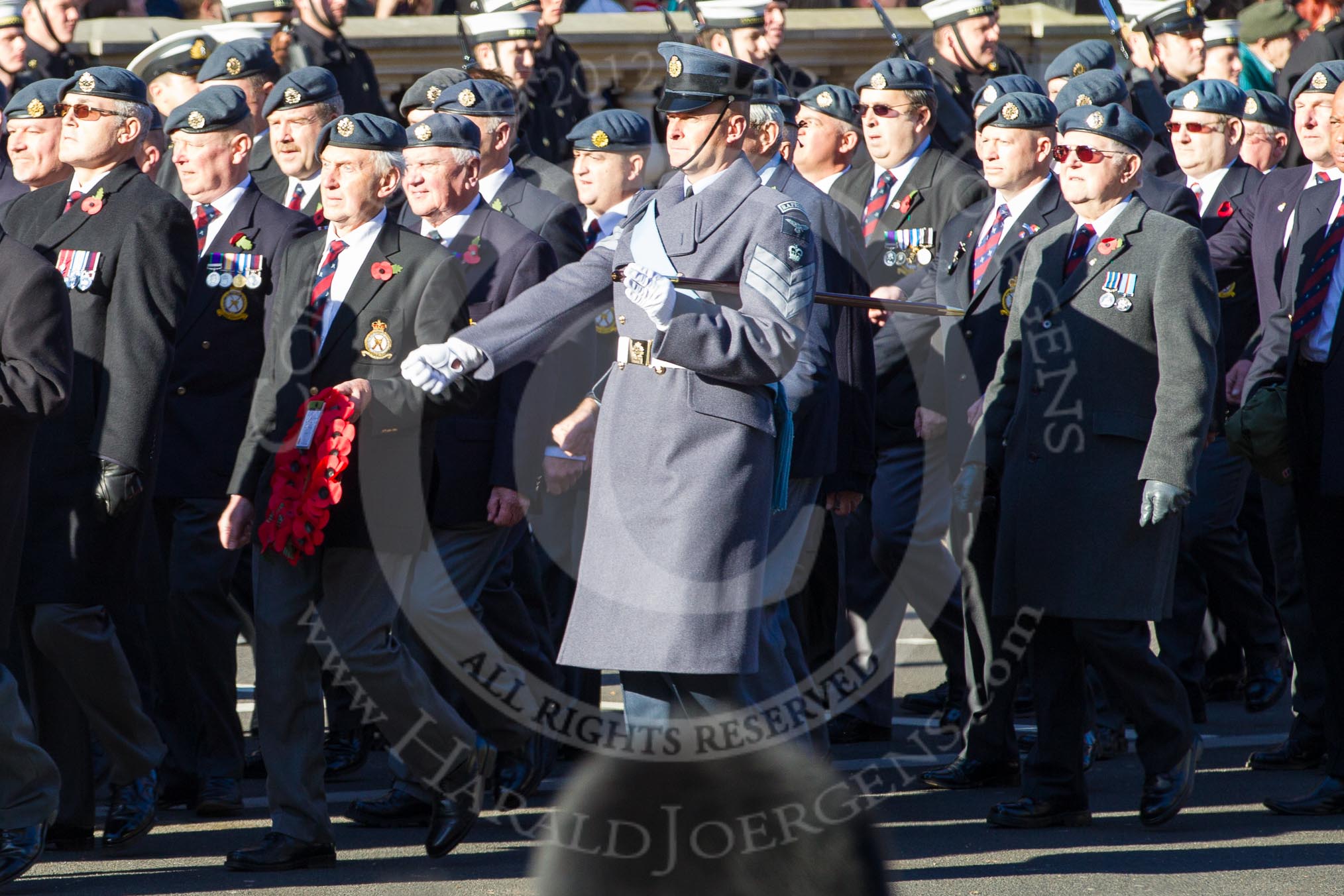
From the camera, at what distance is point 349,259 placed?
555cm

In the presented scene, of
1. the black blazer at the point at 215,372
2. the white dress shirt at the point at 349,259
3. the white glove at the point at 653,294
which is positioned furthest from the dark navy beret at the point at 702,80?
the black blazer at the point at 215,372

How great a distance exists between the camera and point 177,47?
28.6 ft

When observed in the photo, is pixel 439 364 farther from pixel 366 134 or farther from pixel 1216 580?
pixel 1216 580

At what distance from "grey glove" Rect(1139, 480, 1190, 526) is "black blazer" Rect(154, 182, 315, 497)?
8.86 ft

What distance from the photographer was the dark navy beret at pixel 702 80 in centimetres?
480

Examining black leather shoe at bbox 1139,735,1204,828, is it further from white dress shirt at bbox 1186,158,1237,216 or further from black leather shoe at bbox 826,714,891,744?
white dress shirt at bbox 1186,158,1237,216

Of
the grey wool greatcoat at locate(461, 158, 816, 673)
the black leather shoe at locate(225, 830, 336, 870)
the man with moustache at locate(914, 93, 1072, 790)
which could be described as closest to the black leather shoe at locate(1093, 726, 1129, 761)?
the man with moustache at locate(914, 93, 1072, 790)

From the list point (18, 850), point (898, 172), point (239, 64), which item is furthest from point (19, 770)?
point (898, 172)

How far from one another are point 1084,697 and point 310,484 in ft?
7.54

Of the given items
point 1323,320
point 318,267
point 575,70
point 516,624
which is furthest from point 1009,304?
point 575,70

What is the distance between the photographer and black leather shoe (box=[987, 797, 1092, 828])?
5699 millimetres

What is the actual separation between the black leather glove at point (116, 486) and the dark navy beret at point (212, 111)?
4.78ft

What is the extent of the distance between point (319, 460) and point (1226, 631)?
4188 mm

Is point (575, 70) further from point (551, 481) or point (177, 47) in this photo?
point (551, 481)
